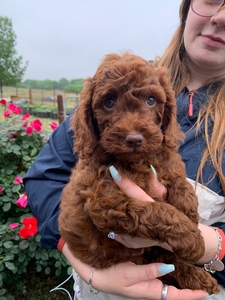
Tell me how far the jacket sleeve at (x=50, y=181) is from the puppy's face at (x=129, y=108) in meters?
0.63

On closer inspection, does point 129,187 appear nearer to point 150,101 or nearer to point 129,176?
point 129,176

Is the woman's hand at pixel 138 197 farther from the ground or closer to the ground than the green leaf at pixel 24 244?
farther from the ground

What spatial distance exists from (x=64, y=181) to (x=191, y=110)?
122 cm

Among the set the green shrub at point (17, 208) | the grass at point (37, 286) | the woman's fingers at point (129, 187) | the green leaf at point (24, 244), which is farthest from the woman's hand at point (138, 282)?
the grass at point (37, 286)

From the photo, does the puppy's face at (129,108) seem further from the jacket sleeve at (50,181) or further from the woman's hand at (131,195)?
the jacket sleeve at (50,181)

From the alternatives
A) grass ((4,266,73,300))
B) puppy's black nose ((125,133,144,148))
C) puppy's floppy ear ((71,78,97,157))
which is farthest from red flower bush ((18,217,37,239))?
puppy's black nose ((125,133,144,148))

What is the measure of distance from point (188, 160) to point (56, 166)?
107cm

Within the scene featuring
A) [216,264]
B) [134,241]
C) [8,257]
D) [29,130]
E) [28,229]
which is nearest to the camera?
[134,241]

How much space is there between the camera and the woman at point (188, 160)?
1979 mm

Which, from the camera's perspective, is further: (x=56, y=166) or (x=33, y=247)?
(x=33, y=247)

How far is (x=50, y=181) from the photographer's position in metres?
2.55

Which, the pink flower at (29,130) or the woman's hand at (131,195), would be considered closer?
the woman's hand at (131,195)

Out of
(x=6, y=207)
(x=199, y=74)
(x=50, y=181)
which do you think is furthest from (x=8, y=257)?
(x=199, y=74)

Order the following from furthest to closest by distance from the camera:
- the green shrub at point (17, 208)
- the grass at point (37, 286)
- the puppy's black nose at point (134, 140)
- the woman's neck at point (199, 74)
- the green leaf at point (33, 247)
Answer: the grass at point (37, 286)
the green leaf at point (33, 247)
the green shrub at point (17, 208)
the woman's neck at point (199, 74)
the puppy's black nose at point (134, 140)
